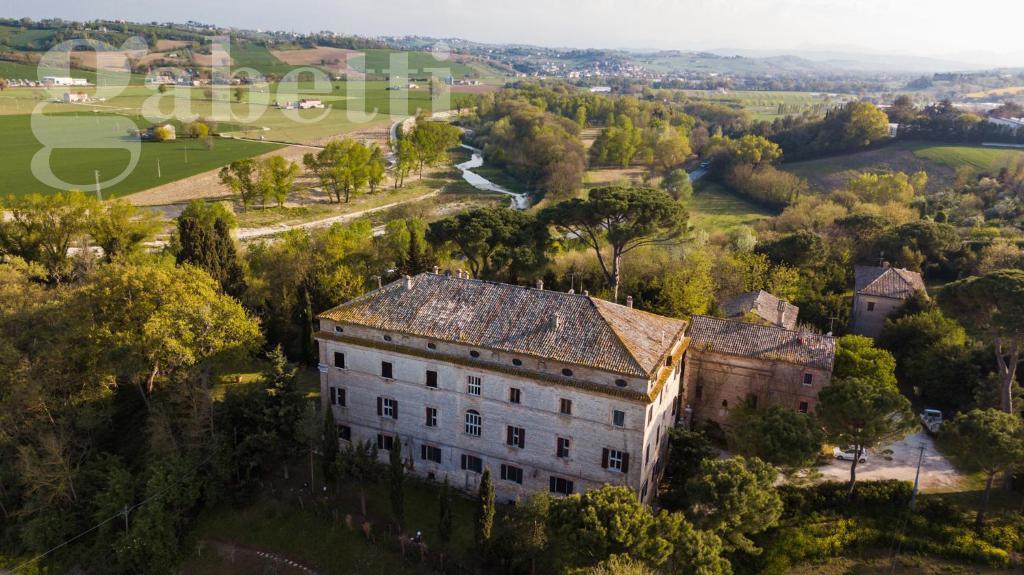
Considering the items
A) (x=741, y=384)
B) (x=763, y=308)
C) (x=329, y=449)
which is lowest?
(x=329, y=449)

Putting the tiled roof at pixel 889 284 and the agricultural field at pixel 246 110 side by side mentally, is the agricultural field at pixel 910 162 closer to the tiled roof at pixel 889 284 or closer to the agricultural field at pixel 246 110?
the tiled roof at pixel 889 284

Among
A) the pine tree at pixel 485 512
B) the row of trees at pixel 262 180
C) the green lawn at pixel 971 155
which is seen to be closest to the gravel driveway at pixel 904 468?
the pine tree at pixel 485 512

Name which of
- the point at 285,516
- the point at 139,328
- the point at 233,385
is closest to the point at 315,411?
the point at 285,516

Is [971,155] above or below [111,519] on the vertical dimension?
above

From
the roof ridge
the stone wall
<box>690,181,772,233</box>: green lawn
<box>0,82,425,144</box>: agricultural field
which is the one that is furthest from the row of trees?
the roof ridge

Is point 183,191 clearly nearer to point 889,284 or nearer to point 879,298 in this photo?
point 879,298

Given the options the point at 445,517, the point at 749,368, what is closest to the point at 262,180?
the point at 445,517
